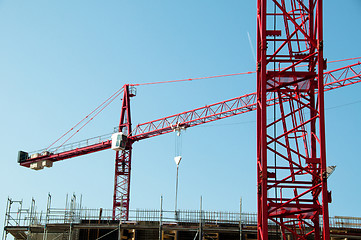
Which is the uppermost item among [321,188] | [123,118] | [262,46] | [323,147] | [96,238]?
[123,118]

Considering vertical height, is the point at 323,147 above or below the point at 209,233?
above

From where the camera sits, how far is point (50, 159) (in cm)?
7950

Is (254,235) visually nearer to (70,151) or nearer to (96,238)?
(96,238)

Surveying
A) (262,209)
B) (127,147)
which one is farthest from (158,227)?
(127,147)

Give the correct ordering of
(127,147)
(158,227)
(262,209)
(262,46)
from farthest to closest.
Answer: (127,147), (158,227), (262,46), (262,209)

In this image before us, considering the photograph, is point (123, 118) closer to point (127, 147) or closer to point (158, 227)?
point (127, 147)

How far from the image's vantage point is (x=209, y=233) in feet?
115

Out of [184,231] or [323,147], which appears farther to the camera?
[184,231]

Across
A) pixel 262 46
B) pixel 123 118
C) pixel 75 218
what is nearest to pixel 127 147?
pixel 123 118

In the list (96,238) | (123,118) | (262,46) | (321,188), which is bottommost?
(96,238)

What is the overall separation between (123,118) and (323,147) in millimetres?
58636

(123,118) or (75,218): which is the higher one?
(123,118)

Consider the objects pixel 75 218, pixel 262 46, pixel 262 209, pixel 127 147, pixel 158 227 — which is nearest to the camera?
pixel 262 209

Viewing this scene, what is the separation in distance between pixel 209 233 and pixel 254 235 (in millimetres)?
3036
